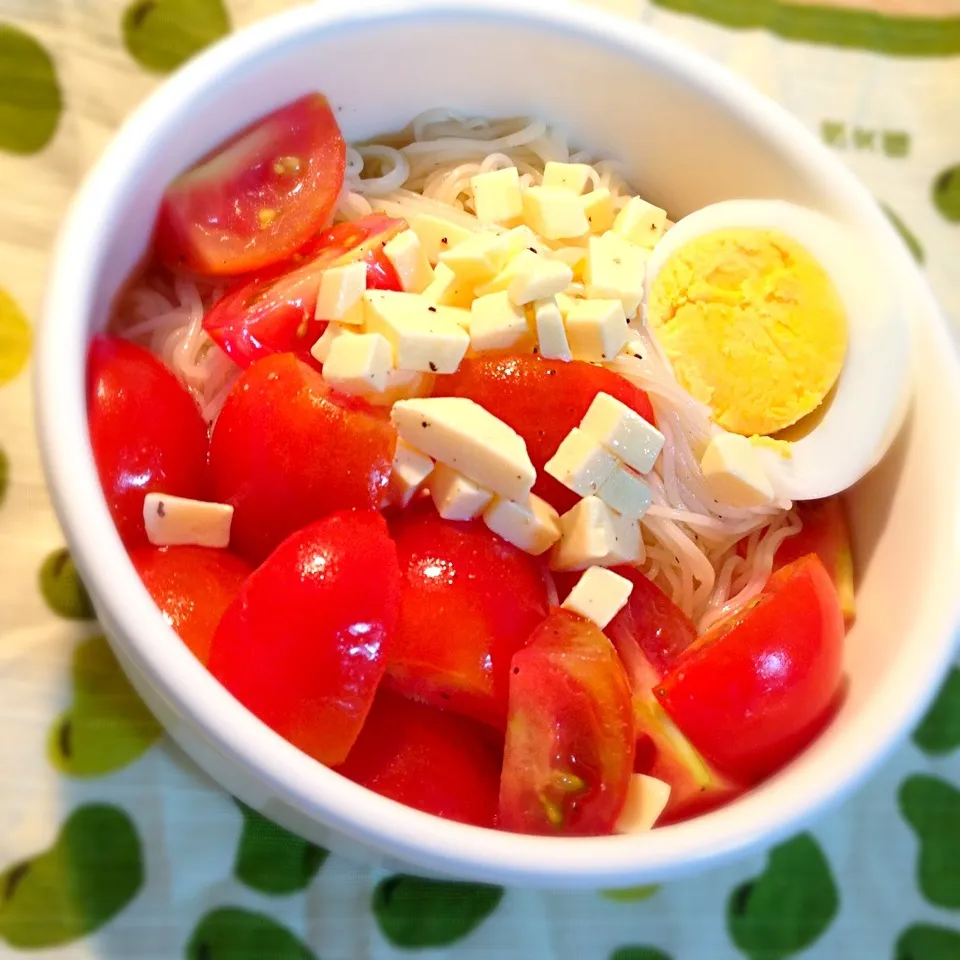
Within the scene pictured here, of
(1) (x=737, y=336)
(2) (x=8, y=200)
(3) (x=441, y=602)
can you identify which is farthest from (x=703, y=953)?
(2) (x=8, y=200)

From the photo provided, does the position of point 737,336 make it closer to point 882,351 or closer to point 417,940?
point 882,351

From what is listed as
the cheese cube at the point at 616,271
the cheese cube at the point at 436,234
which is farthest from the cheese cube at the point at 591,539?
the cheese cube at the point at 436,234

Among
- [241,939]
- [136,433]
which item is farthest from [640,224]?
[241,939]

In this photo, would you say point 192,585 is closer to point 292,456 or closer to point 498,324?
point 292,456

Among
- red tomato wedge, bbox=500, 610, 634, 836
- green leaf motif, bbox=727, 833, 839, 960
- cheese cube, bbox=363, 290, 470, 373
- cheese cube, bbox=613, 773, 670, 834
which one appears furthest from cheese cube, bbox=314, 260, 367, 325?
green leaf motif, bbox=727, 833, 839, 960

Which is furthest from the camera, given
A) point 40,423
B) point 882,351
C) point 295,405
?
point 882,351
